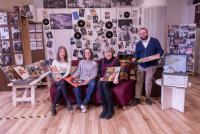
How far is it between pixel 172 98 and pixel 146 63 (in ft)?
2.57

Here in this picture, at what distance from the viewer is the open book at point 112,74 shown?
3576 millimetres

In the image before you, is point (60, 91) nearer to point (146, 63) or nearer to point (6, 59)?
point (146, 63)

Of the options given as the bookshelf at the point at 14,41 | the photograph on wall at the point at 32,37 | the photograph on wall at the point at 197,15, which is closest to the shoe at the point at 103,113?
the bookshelf at the point at 14,41

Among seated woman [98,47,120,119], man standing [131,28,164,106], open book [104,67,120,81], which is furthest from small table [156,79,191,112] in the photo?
seated woman [98,47,120,119]

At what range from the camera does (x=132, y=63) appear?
402cm

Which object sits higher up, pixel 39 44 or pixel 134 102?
pixel 39 44

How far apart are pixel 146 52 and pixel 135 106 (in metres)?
1.02

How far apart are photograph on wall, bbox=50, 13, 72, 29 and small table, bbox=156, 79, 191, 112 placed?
365 centimetres

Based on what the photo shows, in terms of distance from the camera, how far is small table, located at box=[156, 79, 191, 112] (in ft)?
11.0

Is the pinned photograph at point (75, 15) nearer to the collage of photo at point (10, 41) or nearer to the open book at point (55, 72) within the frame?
the collage of photo at point (10, 41)

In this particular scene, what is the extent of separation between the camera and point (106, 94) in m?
3.38

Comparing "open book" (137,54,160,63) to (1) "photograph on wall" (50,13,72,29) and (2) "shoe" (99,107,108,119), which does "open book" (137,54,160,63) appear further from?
(1) "photograph on wall" (50,13,72,29)

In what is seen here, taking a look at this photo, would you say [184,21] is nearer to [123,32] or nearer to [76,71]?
[123,32]

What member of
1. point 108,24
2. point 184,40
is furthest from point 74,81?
point 184,40
